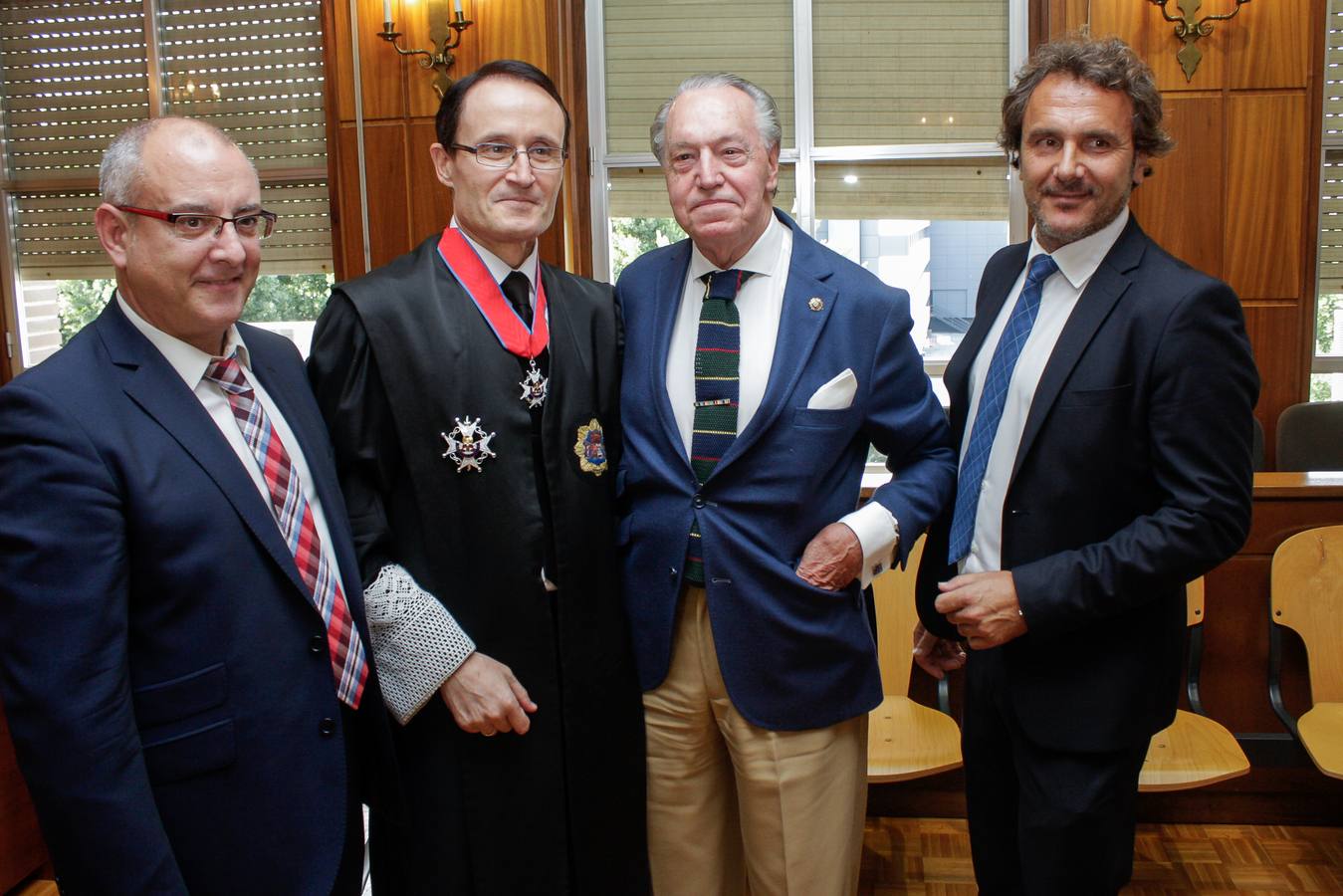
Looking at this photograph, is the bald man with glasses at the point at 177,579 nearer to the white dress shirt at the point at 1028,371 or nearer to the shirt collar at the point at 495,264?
the shirt collar at the point at 495,264

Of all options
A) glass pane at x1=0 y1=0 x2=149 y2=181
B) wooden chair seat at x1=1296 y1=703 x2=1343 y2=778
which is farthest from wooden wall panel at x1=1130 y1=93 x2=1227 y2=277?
glass pane at x1=0 y1=0 x2=149 y2=181

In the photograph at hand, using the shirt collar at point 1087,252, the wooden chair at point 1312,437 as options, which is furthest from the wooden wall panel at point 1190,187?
the shirt collar at point 1087,252

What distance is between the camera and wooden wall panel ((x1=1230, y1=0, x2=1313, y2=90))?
13.2 feet

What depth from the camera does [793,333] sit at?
1.79 m

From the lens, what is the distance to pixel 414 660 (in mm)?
1639

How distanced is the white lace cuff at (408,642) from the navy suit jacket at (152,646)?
0.15m

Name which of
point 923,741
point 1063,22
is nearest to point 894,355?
point 923,741

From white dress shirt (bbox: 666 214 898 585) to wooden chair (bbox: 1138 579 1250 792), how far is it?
0.99 meters

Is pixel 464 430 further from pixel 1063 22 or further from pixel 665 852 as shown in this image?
pixel 1063 22

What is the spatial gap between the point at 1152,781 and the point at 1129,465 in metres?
1.19

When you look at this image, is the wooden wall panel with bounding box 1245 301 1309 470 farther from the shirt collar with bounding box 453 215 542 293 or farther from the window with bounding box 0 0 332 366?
the window with bounding box 0 0 332 366

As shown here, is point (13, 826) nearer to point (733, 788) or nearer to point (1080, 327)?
point (733, 788)

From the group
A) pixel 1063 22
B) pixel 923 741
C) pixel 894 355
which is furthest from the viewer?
pixel 1063 22

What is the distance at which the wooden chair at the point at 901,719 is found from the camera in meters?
2.60
